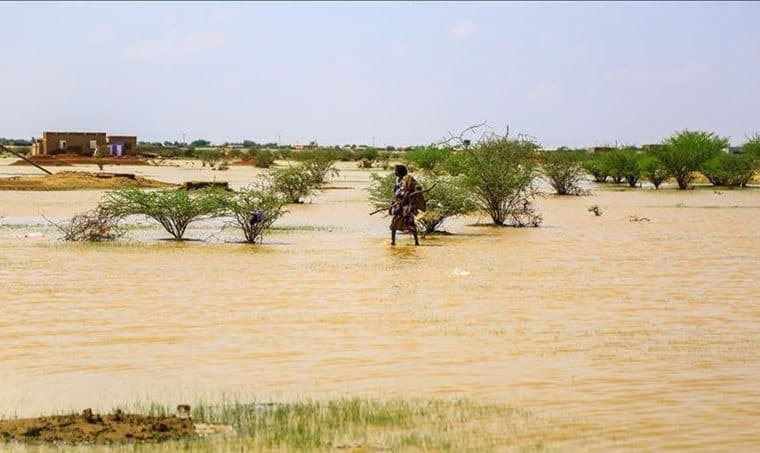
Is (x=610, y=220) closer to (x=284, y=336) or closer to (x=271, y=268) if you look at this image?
(x=271, y=268)

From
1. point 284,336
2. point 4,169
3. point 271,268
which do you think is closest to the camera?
point 284,336

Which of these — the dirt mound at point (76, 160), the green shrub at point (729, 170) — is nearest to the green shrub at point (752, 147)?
the green shrub at point (729, 170)

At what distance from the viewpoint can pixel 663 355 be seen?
475 inches

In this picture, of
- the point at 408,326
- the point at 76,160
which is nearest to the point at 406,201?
the point at 408,326

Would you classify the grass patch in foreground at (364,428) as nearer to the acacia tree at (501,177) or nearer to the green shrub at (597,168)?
the acacia tree at (501,177)

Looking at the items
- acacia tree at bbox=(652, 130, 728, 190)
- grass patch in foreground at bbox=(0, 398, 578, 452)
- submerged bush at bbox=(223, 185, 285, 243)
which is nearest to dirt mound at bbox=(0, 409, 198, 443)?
grass patch in foreground at bbox=(0, 398, 578, 452)

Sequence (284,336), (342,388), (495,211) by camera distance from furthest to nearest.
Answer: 1. (495,211)
2. (284,336)
3. (342,388)

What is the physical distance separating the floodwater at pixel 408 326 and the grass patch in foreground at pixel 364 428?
13.8 inches

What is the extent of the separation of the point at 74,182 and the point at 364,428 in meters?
39.2

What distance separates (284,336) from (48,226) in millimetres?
16451

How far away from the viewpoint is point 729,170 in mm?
59062

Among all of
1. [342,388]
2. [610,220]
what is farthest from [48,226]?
[342,388]

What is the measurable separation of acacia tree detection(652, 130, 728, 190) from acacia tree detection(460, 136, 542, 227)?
27.0 m

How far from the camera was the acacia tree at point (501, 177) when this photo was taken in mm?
30000
